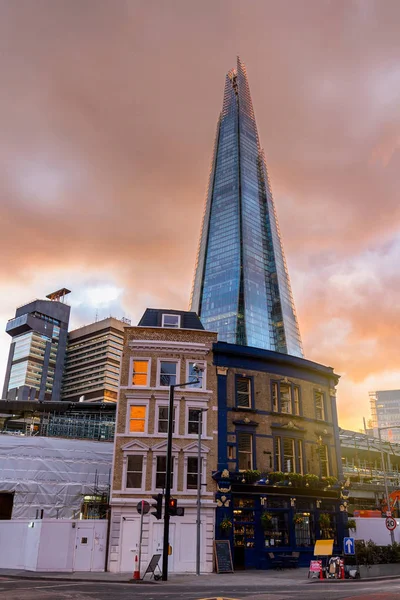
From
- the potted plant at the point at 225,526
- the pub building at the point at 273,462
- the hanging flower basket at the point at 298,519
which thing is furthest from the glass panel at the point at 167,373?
→ the hanging flower basket at the point at 298,519

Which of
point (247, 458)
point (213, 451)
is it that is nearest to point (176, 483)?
point (213, 451)

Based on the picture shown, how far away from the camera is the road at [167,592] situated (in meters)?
17.8

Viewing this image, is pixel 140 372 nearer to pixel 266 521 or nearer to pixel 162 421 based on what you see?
pixel 162 421

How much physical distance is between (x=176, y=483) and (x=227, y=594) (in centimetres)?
1482

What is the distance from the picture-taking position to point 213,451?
35.2 m

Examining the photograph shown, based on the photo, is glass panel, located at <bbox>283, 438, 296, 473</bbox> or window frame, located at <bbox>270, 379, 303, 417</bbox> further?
window frame, located at <bbox>270, 379, 303, 417</bbox>

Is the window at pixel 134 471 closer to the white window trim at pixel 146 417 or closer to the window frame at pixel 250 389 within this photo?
the white window trim at pixel 146 417

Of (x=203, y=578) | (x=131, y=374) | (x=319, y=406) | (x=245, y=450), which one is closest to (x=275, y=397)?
(x=245, y=450)

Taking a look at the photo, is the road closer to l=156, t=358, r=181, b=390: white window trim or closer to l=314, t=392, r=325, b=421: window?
l=156, t=358, r=181, b=390: white window trim

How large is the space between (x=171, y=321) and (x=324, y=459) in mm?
16217

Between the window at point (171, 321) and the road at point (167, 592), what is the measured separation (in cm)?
1979

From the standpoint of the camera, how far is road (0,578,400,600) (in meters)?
17.8

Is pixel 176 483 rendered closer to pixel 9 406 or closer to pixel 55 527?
pixel 55 527

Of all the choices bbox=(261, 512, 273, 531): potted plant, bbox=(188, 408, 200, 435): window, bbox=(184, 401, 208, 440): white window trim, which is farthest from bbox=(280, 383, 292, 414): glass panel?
bbox=(261, 512, 273, 531): potted plant
